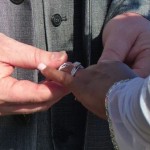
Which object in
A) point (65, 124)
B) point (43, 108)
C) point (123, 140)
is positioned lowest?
point (65, 124)

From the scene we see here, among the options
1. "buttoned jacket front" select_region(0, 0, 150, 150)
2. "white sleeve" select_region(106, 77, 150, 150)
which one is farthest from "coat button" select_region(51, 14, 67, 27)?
"white sleeve" select_region(106, 77, 150, 150)

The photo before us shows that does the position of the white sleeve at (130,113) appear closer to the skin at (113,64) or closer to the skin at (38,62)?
the skin at (113,64)

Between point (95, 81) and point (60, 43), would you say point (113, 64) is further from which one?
point (60, 43)

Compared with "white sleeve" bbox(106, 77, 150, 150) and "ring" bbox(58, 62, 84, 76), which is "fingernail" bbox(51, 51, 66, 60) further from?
"white sleeve" bbox(106, 77, 150, 150)

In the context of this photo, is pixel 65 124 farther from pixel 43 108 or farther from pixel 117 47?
pixel 117 47

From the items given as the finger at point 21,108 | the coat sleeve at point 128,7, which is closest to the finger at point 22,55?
the finger at point 21,108

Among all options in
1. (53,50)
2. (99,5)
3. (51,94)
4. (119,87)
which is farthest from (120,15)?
(119,87)
